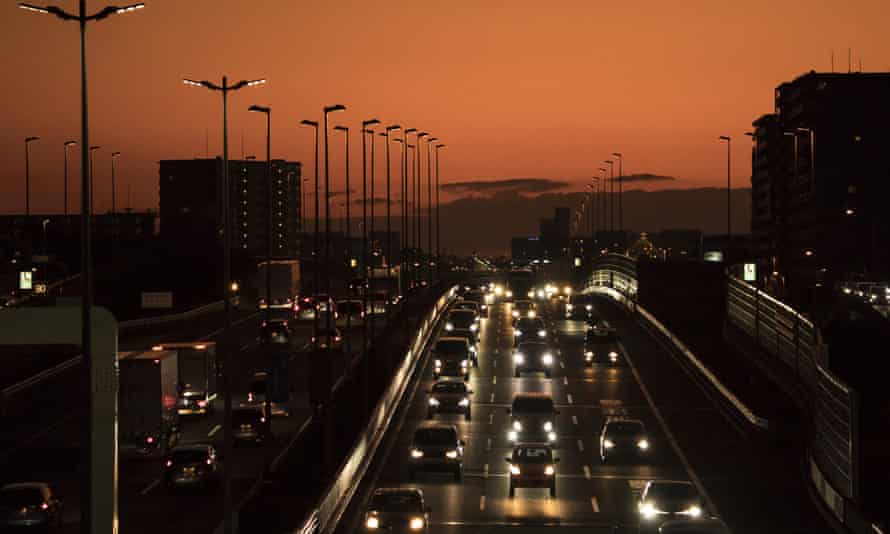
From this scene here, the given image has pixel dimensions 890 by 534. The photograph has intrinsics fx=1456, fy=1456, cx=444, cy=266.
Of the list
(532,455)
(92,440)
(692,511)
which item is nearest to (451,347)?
(532,455)

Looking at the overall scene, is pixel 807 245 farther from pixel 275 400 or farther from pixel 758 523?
pixel 758 523

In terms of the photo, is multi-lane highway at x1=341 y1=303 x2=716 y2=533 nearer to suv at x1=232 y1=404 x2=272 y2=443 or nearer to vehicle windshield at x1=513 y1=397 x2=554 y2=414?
vehicle windshield at x1=513 y1=397 x2=554 y2=414

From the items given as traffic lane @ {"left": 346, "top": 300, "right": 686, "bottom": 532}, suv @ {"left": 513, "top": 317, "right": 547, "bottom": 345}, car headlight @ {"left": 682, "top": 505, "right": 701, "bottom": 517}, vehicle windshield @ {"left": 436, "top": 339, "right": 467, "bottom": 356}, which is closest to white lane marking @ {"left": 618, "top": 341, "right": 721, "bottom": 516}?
traffic lane @ {"left": 346, "top": 300, "right": 686, "bottom": 532}

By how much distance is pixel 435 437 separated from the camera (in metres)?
44.3

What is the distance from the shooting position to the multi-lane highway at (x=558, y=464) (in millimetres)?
37281

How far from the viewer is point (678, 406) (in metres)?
62.3

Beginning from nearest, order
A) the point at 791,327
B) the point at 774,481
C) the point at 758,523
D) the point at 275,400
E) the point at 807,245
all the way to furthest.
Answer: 1. the point at 758,523
2. the point at 774,481
3. the point at 275,400
4. the point at 791,327
5. the point at 807,245

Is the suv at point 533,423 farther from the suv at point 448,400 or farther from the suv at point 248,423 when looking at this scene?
the suv at point 248,423

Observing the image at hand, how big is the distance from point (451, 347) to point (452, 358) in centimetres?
111

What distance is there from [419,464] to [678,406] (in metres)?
21.7

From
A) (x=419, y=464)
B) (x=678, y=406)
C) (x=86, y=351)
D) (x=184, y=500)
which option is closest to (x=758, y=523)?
(x=419, y=464)

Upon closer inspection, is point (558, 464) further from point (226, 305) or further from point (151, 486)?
point (226, 305)

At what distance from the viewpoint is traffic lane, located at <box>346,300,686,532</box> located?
37.8 m

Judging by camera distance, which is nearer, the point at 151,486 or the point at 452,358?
the point at 151,486
